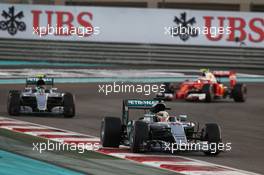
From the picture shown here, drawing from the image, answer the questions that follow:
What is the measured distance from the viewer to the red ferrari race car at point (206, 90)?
2670 centimetres

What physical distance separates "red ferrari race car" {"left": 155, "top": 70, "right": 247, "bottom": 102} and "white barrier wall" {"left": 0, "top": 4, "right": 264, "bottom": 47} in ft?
36.1

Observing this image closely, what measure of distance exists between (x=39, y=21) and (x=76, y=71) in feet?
10.4

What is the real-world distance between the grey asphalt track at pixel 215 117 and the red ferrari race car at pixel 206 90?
0.25 m

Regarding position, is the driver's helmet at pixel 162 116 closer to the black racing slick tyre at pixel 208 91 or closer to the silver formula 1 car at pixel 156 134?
the silver formula 1 car at pixel 156 134

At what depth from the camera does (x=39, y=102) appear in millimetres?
20656

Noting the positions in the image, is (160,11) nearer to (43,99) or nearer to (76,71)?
(76,71)

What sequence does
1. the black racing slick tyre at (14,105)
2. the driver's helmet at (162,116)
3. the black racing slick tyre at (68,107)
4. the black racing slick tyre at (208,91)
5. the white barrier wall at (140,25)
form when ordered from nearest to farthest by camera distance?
1. the driver's helmet at (162,116)
2. the black racing slick tyre at (14,105)
3. the black racing slick tyre at (68,107)
4. the black racing slick tyre at (208,91)
5. the white barrier wall at (140,25)

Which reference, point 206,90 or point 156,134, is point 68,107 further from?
point 206,90

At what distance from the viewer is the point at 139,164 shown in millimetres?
12828

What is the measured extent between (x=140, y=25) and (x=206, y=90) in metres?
12.4

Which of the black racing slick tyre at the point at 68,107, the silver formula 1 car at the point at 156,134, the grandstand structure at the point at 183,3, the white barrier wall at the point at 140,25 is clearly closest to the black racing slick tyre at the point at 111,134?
the silver formula 1 car at the point at 156,134

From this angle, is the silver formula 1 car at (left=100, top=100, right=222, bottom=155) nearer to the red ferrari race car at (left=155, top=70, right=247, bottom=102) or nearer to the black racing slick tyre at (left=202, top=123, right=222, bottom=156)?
the black racing slick tyre at (left=202, top=123, right=222, bottom=156)

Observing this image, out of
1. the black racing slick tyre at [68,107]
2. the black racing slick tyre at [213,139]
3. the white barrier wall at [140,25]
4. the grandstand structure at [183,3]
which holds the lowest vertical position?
the black racing slick tyre at [213,139]

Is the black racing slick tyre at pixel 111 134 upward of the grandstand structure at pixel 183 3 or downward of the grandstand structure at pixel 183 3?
downward
